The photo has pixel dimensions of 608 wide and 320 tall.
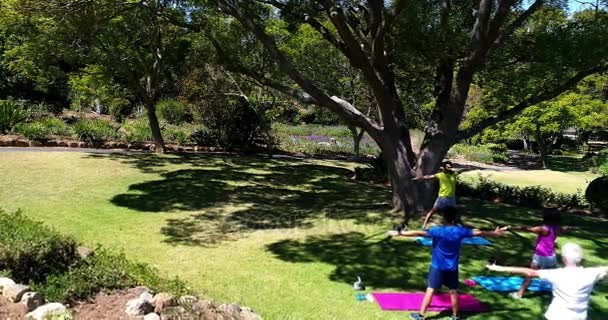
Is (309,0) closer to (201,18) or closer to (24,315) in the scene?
(201,18)

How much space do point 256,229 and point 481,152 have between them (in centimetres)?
2736

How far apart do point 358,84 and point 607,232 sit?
13.2 meters

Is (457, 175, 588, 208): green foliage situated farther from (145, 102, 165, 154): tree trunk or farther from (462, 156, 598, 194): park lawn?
(145, 102, 165, 154): tree trunk

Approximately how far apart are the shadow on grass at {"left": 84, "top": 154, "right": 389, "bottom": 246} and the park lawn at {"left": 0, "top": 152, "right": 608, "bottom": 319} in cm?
4

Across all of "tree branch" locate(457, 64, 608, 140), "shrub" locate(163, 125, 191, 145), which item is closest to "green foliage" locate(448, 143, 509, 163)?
"shrub" locate(163, 125, 191, 145)

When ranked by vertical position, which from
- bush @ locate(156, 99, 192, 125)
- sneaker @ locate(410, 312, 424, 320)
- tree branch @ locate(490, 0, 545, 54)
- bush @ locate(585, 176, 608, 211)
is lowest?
sneaker @ locate(410, 312, 424, 320)

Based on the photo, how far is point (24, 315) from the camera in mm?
4871

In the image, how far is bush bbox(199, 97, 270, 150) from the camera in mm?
23047

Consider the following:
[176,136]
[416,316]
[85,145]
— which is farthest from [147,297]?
[176,136]

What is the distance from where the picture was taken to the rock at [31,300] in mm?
5035

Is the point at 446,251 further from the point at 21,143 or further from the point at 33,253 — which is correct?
the point at 21,143

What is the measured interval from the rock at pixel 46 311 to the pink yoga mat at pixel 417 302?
3.67m

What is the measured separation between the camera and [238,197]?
542 inches

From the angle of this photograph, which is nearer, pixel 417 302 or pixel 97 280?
pixel 97 280
